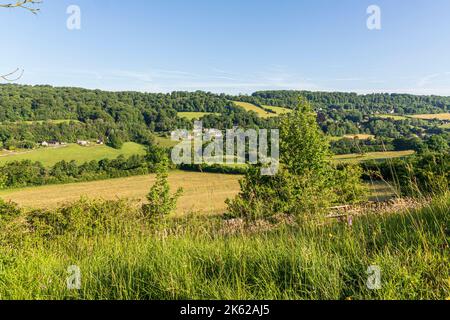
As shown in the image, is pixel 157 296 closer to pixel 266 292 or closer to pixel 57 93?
pixel 266 292

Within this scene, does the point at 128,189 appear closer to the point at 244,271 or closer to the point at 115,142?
the point at 115,142

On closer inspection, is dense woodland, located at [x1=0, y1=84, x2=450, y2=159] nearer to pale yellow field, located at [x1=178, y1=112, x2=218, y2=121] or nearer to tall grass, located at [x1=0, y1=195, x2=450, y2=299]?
pale yellow field, located at [x1=178, y1=112, x2=218, y2=121]

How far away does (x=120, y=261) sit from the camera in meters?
3.00

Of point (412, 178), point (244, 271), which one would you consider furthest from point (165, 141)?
point (244, 271)

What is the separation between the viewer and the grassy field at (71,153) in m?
78.4

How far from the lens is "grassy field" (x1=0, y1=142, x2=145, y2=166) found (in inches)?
3088

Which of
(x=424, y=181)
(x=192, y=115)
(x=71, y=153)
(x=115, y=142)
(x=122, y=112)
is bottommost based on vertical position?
(x=71, y=153)

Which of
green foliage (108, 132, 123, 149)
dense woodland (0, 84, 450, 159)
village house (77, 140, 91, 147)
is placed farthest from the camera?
village house (77, 140, 91, 147)

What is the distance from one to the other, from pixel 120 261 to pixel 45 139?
10664 centimetres

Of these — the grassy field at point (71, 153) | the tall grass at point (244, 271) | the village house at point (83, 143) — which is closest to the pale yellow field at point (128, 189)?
the grassy field at point (71, 153)

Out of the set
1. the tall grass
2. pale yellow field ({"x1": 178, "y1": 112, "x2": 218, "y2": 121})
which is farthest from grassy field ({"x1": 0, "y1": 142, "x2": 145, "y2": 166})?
the tall grass

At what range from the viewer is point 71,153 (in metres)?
86.2

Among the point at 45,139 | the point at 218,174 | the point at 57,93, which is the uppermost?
the point at 57,93

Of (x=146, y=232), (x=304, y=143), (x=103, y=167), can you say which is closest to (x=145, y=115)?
(x=103, y=167)
